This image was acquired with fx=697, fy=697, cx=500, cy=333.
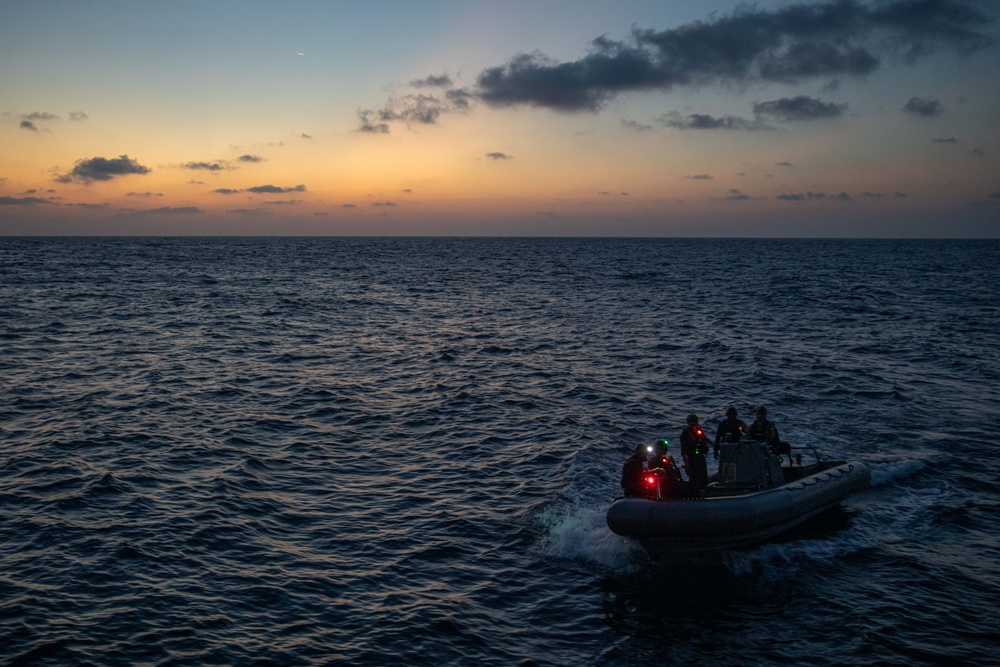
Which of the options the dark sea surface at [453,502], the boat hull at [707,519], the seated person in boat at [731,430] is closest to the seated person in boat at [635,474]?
the boat hull at [707,519]

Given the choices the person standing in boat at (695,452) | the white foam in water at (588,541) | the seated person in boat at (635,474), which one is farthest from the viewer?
the person standing in boat at (695,452)

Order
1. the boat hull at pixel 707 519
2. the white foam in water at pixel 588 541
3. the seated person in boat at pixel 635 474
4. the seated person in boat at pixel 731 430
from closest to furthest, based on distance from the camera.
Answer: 1. the boat hull at pixel 707 519
2. the white foam in water at pixel 588 541
3. the seated person in boat at pixel 635 474
4. the seated person in boat at pixel 731 430

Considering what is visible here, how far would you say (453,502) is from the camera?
15875mm

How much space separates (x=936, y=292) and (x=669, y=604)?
228 feet

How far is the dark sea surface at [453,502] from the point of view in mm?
10523

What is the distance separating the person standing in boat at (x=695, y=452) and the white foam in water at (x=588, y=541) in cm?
198

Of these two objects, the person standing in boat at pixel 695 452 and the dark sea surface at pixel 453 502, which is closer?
the dark sea surface at pixel 453 502

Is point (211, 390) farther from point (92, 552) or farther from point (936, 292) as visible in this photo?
point (936, 292)

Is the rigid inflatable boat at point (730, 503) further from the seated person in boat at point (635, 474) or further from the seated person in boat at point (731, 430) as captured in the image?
the seated person in boat at point (731, 430)

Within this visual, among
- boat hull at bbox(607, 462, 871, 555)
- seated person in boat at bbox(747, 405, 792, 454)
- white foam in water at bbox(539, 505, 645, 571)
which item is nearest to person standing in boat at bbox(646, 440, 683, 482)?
boat hull at bbox(607, 462, 871, 555)

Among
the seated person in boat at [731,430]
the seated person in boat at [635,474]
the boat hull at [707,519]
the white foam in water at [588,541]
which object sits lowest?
the white foam in water at [588,541]

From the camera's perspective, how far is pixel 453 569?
41.6ft

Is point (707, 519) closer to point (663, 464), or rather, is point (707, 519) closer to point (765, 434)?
point (663, 464)

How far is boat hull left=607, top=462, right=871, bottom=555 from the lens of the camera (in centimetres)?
1285
